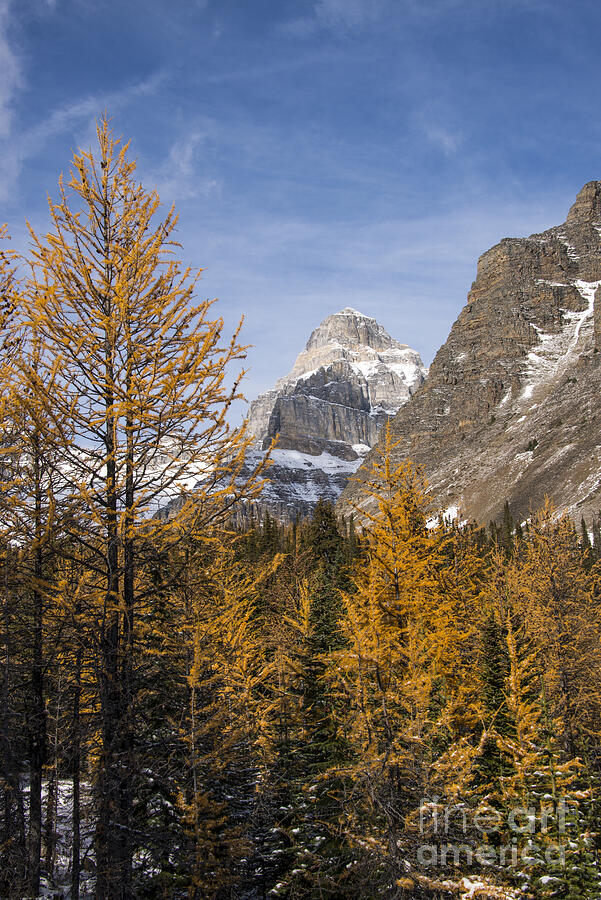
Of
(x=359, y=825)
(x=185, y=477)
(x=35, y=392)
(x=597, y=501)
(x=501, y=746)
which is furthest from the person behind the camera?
(x=597, y=501)

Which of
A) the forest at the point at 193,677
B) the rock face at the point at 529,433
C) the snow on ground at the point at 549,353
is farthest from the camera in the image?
the snow on ground at the point at 549,353

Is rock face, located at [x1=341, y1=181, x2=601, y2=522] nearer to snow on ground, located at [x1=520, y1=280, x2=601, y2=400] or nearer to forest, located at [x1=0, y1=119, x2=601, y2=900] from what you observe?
snow on ground, located at [x1=520, y1=280, x2=601, y2=400]

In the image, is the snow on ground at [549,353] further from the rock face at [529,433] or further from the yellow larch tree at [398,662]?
the yellow larch tree at [398,662]

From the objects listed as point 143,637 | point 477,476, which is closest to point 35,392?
point 143,637

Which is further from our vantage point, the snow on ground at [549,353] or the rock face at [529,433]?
the snow on ground at [549,353]

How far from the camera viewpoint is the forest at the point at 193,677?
670 centimetres

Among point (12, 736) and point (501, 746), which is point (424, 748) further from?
point (12, 736)

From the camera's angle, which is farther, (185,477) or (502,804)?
(502,804)

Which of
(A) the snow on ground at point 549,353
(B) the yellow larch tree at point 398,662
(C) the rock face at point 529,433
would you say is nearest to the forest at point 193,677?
(B) the yellow larch tree at point 398,662

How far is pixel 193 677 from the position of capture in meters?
9.45

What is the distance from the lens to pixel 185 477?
7.07 meters

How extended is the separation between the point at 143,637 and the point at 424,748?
19.8 feet

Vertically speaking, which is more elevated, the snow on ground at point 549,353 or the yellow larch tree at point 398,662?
the snow on ground at point 549,353

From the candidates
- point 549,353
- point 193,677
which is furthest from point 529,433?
point 193,677
